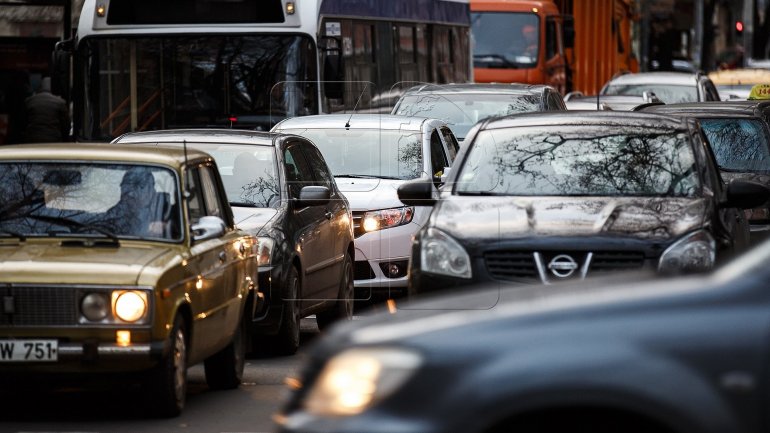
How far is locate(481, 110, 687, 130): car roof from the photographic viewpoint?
1071 centimetres

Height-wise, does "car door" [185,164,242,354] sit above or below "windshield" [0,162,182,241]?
below

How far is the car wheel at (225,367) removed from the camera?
33.4 feet

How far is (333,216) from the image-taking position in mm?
12820

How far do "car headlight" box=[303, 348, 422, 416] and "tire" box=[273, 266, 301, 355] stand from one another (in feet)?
22.3

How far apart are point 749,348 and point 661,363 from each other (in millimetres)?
231

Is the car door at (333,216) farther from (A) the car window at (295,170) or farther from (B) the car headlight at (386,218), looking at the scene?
(B) the car headlight at (386,218)

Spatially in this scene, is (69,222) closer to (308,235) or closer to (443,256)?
(443,256)

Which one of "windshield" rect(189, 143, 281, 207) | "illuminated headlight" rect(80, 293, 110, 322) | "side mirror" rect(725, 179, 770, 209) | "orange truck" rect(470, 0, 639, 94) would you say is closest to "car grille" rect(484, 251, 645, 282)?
"side mirror" rect(725, 179, 770, 209)

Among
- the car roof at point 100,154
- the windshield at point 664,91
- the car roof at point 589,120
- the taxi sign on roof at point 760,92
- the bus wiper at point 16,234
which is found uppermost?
the car roof at point 100,154

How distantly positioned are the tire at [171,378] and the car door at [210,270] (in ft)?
0.57

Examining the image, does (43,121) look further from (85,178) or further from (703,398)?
(703,398)

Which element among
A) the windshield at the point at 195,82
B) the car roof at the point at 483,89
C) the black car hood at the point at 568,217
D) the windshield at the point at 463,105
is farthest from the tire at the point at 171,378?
the car roof at the point at 483,89

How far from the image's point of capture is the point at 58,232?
934 centimetres

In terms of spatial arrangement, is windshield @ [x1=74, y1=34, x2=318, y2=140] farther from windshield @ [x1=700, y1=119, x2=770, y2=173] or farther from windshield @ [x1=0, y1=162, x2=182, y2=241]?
windshield @ [x1=0, y1=162, x2=182, y2=241]
